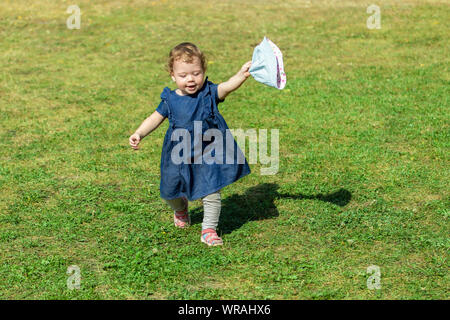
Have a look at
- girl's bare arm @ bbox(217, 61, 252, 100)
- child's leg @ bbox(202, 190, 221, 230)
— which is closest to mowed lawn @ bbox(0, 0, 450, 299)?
child's leg @ bbox(202, 190, 221, 230)

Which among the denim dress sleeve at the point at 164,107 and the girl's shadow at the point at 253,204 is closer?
the denim dress sleeve at the point at 164,107

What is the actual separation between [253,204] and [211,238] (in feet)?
3.28

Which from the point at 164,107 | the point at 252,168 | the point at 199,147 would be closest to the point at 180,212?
the point at 199,147

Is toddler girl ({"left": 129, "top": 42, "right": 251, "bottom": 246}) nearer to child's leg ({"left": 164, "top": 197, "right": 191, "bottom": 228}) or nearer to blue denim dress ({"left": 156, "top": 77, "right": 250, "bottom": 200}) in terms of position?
blue denim dress ({"left": 156, "top": 77, "right": 250, "bottom": 200})

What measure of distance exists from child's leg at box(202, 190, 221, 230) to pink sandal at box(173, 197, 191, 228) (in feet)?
1.23

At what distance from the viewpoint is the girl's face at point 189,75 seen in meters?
4.75

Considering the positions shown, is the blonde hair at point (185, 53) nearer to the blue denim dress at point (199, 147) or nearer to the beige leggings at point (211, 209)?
the blue denim dress at point (199, 147)

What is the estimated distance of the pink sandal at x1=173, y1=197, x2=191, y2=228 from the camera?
5.42 metres

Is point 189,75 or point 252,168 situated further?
point 252,168

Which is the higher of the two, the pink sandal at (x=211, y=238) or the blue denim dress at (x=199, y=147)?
the blue denim dress at (x=199, y=147)

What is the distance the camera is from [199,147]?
4949mm

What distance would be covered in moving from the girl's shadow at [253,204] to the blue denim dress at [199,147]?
63 cm

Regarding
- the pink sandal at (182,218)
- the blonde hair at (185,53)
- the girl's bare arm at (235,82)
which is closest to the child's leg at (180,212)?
the pink sandal at (182,218)

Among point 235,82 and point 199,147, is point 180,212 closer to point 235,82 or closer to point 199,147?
point 199,147
